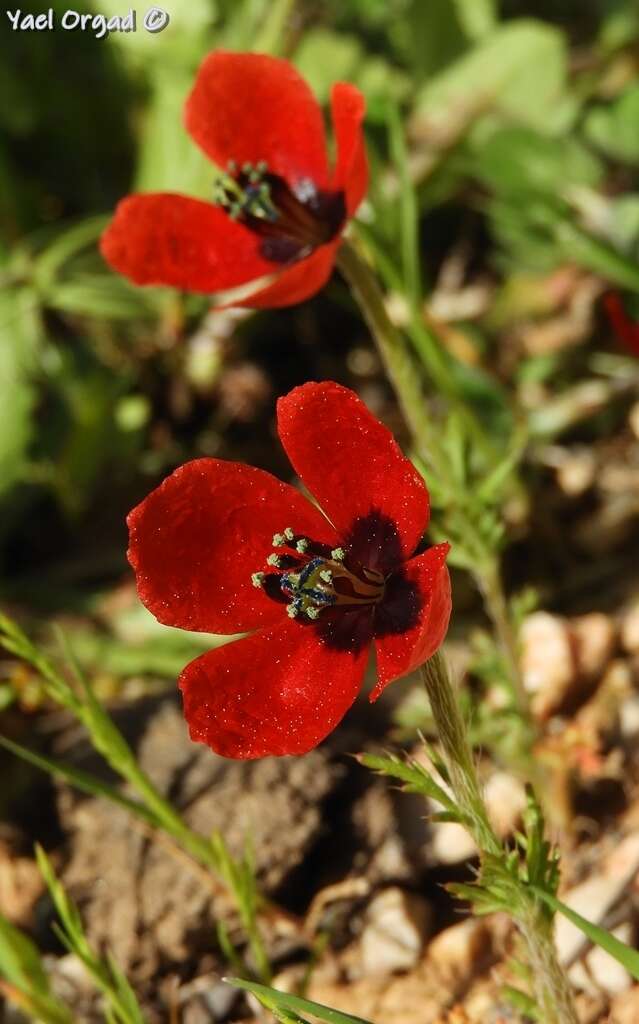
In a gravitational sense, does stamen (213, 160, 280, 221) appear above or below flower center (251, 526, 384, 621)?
above

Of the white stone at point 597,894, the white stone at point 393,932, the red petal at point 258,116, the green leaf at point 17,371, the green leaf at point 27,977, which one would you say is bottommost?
the white stone at point 393,932

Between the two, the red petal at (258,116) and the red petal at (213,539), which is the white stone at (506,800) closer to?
the red petal at (213,539)

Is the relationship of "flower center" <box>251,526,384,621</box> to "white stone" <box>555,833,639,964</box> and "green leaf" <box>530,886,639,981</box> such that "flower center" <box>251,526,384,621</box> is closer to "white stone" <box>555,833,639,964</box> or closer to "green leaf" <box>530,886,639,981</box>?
"green leaf" <box>530,886,639,981</box>

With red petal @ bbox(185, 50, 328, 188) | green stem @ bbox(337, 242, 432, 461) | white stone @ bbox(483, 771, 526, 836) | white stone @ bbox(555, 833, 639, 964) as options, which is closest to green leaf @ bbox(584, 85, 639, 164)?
red petal @ bbox(185, 50, 328, 188)

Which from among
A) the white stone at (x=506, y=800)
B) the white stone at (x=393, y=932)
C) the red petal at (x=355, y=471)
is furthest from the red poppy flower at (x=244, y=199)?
the white stone at (x=393, y=932)

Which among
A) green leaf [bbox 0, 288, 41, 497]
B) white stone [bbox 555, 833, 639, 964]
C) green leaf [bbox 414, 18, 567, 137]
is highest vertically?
green leaf [bbox 414, 18, 567, 137]

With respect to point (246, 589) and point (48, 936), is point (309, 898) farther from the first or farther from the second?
point (246, 589)
